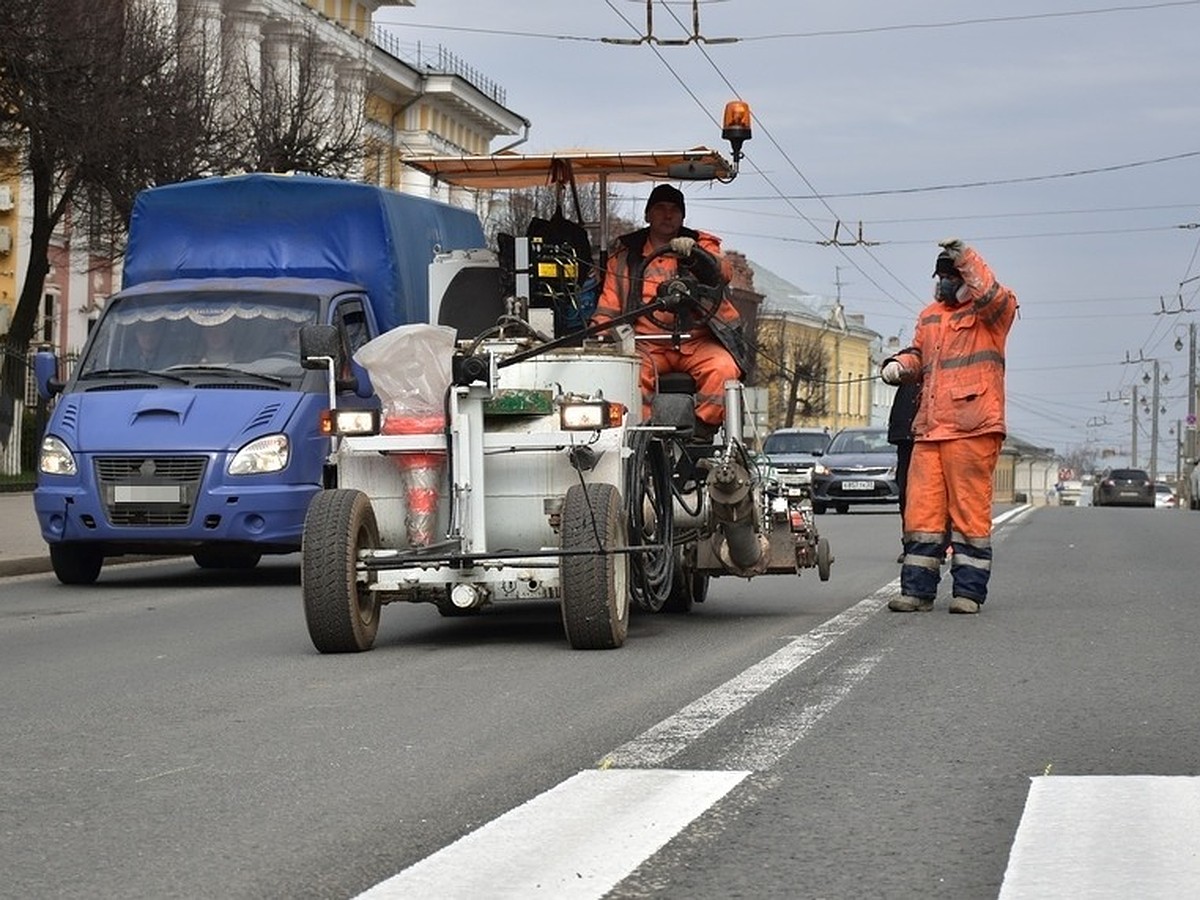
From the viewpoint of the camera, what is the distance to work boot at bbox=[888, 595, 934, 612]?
13500mm

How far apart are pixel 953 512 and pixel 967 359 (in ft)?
2.76

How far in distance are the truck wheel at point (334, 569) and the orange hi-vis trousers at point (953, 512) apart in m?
3.63

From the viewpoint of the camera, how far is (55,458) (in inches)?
682

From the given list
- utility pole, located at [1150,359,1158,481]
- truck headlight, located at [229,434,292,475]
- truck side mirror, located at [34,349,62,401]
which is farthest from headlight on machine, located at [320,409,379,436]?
utility pole, located at [1150,359,1158,481]

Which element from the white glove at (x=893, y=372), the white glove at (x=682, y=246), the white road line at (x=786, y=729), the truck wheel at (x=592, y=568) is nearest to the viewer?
the white road line at (x=786, y=729)

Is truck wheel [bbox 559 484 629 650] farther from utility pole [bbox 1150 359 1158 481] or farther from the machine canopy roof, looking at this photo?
utility pole [bbox 1150 359 1158 481]

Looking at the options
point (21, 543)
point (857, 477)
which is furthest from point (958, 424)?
point (857, 477)

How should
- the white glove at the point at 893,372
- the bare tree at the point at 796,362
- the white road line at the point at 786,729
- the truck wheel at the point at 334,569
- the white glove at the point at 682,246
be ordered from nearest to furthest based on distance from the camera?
the white road line at the point at 786,729
the truck wheel at the point at 334,569
the white glove at the point at 682,246
the white glove at the point at 893,372
the bare tree at the point at 796,362

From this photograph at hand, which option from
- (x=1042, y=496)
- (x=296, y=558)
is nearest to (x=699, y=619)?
(x=296, y=558)

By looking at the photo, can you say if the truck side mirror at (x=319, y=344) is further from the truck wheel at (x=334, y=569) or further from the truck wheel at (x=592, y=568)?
the truck wheel at (x=592, y=568)

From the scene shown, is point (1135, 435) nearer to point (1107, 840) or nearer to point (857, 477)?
point (857, 477)

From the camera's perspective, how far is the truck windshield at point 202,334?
17.6 metres

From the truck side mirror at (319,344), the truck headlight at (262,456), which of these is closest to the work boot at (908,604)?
the truck side mirror at (319,344)

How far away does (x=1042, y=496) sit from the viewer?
640 feet
